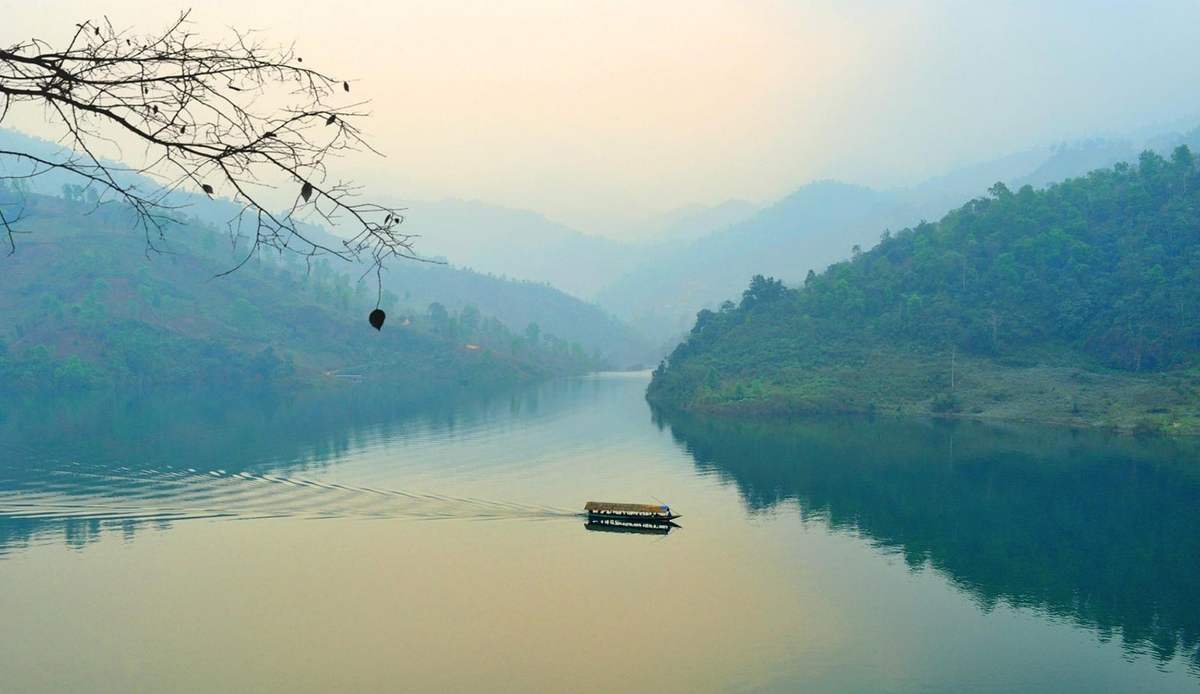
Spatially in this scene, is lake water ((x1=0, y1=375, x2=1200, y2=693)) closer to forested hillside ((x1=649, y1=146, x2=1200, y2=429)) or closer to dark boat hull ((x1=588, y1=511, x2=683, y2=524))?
dark boat hull ((x1=588, y1=511, x2=683, y2=524))

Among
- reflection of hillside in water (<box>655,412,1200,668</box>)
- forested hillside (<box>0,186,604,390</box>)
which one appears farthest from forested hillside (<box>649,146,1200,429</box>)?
forested hillside (<box>0,186,604,390</box>)

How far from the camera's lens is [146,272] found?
154 meters

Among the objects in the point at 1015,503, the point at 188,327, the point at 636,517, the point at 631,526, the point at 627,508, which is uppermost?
the point at 188,327

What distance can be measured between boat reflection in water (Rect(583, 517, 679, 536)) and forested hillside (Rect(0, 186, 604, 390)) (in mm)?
77672

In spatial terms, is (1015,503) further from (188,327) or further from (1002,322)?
(188,327)

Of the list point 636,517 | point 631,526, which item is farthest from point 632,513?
point 631,526

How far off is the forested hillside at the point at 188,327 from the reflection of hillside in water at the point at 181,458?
25.7m

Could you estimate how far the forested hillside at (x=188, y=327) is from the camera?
13062 cm

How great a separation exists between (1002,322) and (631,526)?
7053 centimetres

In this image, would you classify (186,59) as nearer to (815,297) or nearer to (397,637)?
(397,637)

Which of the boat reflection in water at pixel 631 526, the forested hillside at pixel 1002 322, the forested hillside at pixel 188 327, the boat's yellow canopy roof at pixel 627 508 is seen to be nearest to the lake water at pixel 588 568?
the boat reflection in water at pixel 631 526

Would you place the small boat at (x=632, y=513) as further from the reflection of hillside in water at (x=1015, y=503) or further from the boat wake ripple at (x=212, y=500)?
the reflection of hillside in water at (x=1015, y=503)

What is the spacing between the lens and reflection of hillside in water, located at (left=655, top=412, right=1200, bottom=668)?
3569 centimetres

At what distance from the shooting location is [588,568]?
1535 inches
